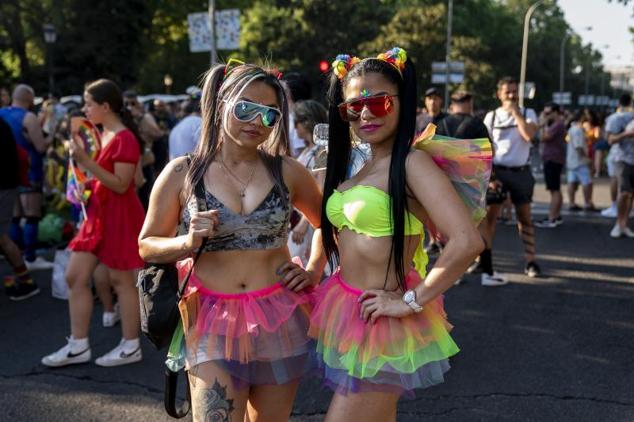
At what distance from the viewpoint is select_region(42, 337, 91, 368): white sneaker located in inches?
189

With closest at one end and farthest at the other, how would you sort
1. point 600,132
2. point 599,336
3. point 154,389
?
point 154,389 → point 599,336 → point 600,132

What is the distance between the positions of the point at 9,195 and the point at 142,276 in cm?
435

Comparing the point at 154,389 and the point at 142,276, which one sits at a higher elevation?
the point at 142,276

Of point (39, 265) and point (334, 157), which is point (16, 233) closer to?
point (39, 265)

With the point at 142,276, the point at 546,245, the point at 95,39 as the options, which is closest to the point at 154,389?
the point at 142,276

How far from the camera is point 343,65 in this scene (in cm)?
257

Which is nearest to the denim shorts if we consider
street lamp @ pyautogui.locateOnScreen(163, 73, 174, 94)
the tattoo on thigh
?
the tattoo on thigh

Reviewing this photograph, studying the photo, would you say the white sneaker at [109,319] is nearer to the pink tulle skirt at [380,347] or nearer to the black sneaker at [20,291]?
the black sneaker at [20,291]

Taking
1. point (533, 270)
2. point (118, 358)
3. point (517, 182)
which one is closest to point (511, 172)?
point (517, 182)

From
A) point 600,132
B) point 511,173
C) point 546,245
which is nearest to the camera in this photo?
point 511,173

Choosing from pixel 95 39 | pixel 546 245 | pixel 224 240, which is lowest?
pixel 546 245

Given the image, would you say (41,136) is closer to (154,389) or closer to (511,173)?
(154,389)

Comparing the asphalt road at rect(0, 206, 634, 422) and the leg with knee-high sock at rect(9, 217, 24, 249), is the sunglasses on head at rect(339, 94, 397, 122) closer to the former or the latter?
the asphalt road at rect(0, 206, 634, 422)

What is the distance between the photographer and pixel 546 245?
9219 mm
